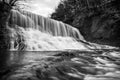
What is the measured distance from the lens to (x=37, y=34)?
→ 42.2ft

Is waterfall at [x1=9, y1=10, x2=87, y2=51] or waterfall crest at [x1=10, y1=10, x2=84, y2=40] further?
waterfall crest at [x1=10, y1=10, x2=84, y2=40]

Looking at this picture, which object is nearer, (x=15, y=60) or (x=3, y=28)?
(x=15, y=60)

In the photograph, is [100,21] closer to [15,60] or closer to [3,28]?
[3,28]

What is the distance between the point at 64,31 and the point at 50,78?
1472 cm

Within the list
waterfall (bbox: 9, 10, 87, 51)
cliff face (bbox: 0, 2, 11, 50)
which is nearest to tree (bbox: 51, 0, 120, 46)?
waterfall (bbox: 9, 10, 87, 51)

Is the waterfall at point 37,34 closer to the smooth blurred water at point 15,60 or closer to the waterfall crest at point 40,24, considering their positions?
the waterfall crest at point 40,24

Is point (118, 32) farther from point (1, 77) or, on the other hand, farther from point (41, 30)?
point (1, 77)

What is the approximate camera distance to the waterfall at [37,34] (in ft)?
33.6

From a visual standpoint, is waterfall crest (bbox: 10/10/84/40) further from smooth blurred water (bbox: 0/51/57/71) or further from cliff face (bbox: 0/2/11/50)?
smooth blurred water (bbox: 0/51/57/71)

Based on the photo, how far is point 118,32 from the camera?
15.7 meters

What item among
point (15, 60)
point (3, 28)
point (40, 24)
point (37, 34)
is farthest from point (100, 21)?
point (15, 60)

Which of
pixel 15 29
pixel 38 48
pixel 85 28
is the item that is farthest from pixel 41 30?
pixel 85 28

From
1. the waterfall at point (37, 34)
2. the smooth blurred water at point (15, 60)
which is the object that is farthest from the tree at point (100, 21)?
the smooth blurred water at point (15, 60)

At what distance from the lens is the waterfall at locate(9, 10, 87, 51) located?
10.2m
